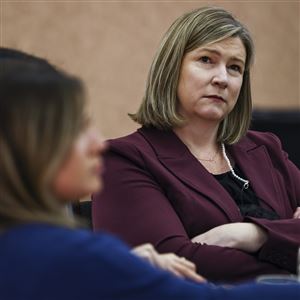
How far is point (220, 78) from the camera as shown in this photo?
2436mm

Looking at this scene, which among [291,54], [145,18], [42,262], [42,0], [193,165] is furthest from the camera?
[291,54]

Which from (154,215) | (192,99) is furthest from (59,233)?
(192,99)

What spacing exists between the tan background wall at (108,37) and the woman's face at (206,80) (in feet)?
6.68

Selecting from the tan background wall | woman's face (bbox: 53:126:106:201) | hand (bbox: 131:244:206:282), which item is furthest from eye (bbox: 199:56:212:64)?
the tan background wall

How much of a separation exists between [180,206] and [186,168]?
0.17 m

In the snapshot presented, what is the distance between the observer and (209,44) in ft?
7.92

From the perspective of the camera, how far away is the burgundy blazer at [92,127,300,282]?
2035 millimetres

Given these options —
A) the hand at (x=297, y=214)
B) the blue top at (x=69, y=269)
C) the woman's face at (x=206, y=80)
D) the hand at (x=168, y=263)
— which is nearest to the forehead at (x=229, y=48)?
the woman's face at (x=206, y=80)

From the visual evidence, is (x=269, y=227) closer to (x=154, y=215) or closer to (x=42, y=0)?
(x=154, y=215)

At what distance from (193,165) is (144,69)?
272 cm

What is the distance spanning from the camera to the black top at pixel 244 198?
2.29 meters

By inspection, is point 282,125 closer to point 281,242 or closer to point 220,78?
point 220,78

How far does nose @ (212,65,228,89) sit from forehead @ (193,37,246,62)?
0.05 m

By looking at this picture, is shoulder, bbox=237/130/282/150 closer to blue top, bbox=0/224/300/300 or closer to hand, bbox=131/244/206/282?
hand, bbox=131/244/206/282
